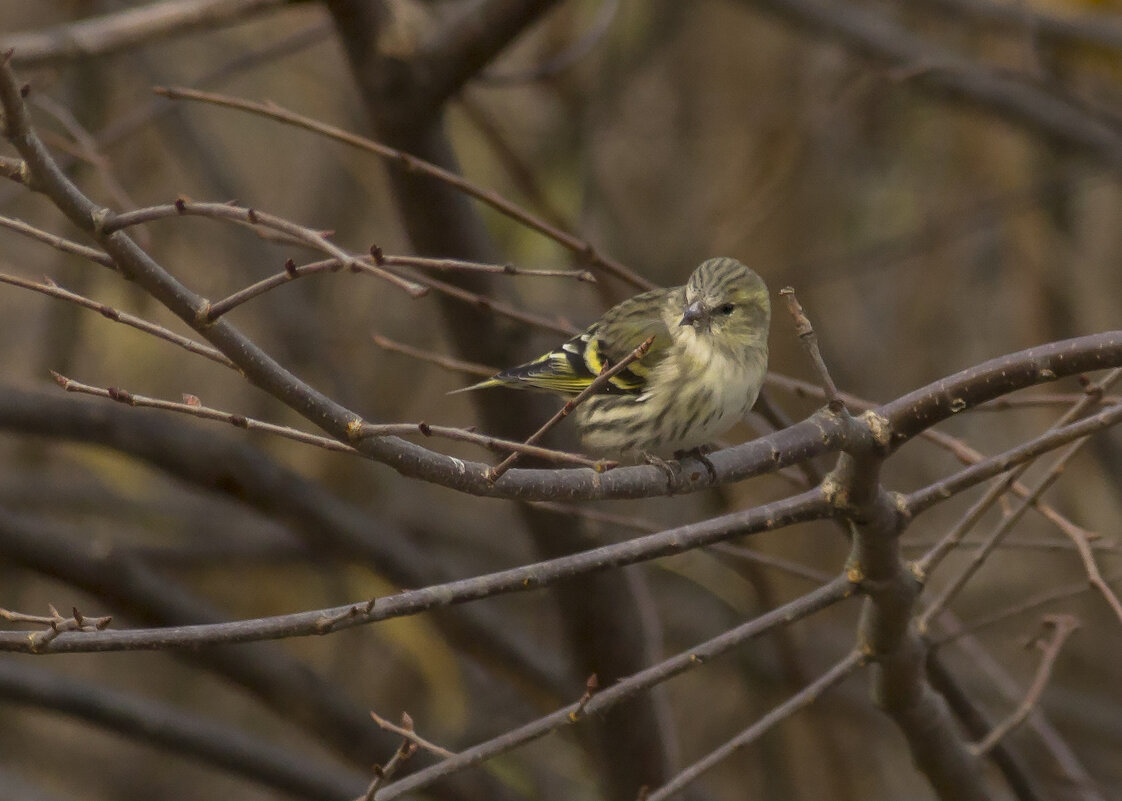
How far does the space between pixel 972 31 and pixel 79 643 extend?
5498mm

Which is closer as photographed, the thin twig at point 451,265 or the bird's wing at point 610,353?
the thin twig at point 451,265

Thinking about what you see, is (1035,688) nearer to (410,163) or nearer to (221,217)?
(410,163)

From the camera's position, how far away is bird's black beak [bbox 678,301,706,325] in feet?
9.76

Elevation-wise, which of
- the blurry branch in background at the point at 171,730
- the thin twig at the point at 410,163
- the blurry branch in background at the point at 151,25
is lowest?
the blurry branch in background at the point at 171,730

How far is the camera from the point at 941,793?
2607 mm

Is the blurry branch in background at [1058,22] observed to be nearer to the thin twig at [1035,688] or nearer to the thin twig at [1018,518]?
the thin twig at [1035,688]

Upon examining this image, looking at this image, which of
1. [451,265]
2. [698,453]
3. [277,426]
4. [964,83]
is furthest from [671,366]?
[964,83]

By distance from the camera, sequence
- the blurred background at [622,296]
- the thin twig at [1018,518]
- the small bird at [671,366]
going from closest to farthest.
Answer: the thin twig at [1018,518] < the small bird at [671,366] < the blurred background at [622,296]

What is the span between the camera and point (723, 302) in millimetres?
3072

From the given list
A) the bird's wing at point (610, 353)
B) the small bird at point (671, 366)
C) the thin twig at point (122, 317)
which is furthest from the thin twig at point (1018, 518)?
the thin twig at point (122, 317)

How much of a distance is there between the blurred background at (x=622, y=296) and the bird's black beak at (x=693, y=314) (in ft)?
5.27

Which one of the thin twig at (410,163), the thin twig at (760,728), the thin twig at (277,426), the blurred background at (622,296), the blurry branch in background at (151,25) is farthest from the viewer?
the blurred background at (622,296)

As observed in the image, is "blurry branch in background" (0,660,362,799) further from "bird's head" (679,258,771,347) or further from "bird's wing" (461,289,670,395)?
"bird's head" (679,258,771,347)

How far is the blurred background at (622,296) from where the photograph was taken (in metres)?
5.18
